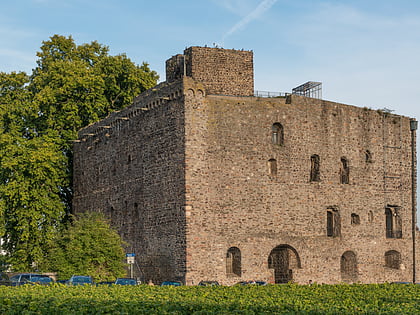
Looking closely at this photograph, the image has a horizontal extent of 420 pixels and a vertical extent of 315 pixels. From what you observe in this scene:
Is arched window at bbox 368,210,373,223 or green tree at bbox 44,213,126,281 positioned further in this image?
arched window at bbox 368,210,373,223

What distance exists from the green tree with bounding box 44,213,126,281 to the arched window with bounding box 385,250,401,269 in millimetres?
17130

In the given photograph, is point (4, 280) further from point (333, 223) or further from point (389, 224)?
point (389, 224)

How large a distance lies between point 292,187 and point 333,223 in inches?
159

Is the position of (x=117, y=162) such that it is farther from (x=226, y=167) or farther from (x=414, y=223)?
(x=414, y=223)

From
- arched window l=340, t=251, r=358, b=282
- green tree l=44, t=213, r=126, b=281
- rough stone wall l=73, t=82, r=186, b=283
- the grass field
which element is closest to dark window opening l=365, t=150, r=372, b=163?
arched window l=340, t=251, r=358, b=282

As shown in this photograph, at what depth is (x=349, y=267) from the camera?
45219 millimetres

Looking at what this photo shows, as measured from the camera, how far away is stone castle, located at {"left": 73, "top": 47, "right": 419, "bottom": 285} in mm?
39938

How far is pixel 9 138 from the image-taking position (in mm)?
50812

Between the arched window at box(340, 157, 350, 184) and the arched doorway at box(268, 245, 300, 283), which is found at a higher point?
the arched window at box(340, 157, 350, 184)

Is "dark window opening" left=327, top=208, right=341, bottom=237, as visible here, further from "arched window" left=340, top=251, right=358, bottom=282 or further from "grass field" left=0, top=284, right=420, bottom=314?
"grass field" left=0, top=284, right=420, bottom=314

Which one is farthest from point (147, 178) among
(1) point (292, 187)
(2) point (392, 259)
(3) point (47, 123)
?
(2) point (392, 259)

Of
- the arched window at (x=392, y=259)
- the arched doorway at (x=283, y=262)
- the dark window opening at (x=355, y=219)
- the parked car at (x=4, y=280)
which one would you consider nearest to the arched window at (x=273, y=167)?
the arched doorway at (x=283, y=262)

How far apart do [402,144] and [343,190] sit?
670 cm

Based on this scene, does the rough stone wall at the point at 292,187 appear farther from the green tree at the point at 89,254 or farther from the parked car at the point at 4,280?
the parked car at the point at 4,280
